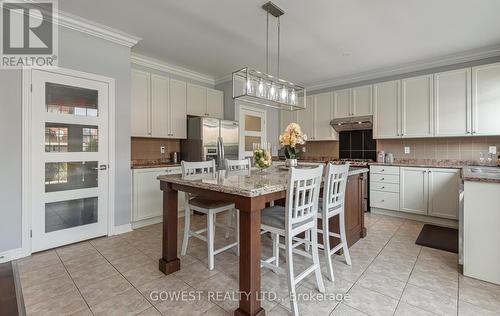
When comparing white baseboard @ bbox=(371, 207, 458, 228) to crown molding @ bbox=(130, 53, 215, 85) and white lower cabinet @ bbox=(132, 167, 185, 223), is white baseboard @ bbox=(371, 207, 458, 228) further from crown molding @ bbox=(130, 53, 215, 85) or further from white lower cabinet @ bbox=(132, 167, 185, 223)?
crown molding @ bbox=(130, 53, 215, 85)

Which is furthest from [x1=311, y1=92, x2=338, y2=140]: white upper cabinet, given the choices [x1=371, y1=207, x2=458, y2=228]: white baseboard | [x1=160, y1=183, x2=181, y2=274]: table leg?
[x1=160, y1=183, x2=181, y2=274]: table leg

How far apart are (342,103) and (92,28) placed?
4244 mm

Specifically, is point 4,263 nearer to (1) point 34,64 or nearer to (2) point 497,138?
(1) point 34,64

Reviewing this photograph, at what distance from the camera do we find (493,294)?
71.6 inches

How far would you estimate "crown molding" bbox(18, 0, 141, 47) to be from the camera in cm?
256

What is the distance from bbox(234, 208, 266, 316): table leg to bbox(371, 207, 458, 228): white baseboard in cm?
341

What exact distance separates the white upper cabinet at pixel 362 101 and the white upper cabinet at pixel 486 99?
140cm

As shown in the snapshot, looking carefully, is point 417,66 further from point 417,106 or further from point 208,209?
point 208,209

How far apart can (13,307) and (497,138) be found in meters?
5.86

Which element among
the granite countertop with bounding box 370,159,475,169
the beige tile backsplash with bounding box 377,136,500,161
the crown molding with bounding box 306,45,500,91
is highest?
the crown molding with bounding box 306,45,500,91

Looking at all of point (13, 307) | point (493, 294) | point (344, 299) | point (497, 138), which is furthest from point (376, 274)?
point (497, 138)

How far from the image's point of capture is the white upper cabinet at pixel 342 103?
182 inches

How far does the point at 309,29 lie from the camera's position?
111 inches

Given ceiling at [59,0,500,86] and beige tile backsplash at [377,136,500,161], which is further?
beige tile backsplash at [377,136,500,161]
